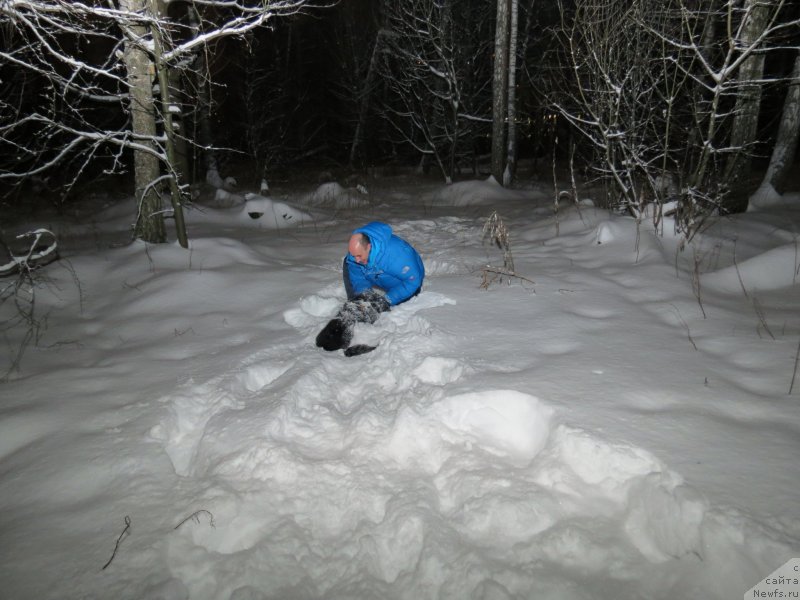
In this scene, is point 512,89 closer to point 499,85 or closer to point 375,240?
point 499,85

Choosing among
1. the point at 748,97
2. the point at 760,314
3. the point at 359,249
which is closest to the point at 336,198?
the point at 359,249

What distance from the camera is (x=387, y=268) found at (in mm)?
4121

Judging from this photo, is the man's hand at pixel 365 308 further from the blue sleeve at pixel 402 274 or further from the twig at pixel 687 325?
the twig at pixel 687 325

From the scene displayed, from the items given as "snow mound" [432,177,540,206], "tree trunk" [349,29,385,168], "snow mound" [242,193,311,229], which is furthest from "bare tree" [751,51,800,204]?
"tree trunk" [349,29,385,168]

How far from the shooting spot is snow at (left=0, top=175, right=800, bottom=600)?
179cm

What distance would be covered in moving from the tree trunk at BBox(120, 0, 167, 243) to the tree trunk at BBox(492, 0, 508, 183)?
28.0ft

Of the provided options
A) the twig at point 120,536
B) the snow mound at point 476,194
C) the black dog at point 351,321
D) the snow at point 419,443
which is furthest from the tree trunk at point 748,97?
the twig at point 120,536

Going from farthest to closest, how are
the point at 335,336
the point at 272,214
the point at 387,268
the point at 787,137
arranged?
the point at 272,214 → the point at 787,137 → the point at 387,268 → the point at 335,336

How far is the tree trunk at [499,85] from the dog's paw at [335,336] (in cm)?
985

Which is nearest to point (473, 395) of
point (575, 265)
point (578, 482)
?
point (578, 482)

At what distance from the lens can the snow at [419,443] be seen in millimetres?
1790

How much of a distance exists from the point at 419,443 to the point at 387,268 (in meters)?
1.99

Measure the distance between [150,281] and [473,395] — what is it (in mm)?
4058

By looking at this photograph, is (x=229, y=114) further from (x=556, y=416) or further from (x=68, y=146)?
(x=556, y=416)
